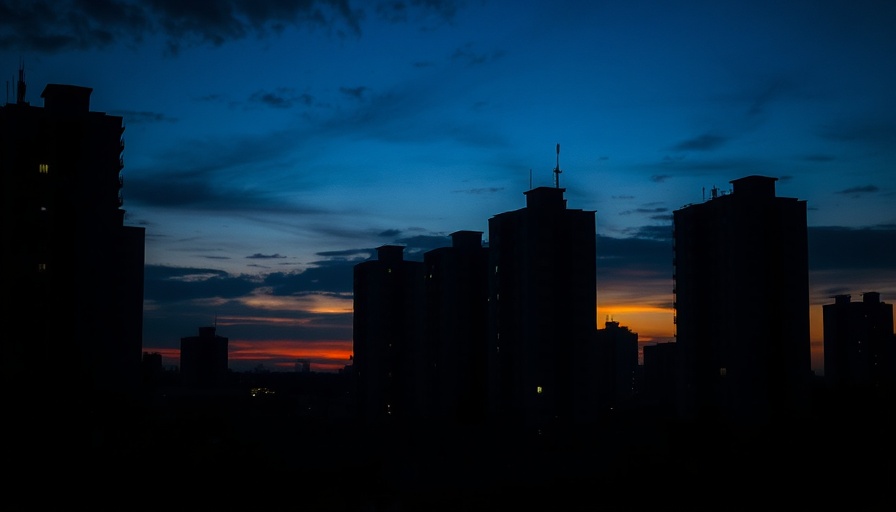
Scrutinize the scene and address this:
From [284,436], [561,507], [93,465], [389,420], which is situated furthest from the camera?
[389,420]

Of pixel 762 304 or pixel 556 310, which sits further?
pixel 556 310

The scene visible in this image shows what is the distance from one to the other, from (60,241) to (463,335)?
239 feet

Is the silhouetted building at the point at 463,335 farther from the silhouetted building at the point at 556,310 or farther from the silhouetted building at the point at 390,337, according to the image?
the silhouetted building at the point at 556,310

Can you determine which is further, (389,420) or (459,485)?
(389,420)

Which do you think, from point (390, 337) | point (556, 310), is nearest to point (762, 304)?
point (556, 310)

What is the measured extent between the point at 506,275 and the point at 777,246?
33485 millimetres

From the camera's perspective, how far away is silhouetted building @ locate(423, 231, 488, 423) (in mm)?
139500

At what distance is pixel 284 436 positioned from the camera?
4321 inches

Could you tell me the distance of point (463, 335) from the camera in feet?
460

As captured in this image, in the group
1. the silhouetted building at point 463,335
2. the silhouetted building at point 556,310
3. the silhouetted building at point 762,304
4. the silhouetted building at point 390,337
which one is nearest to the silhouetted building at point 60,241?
the silhouetted building at point 556,310

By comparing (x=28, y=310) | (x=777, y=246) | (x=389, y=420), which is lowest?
(x=389, y=420)

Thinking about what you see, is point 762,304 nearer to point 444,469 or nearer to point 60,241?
point 444,469

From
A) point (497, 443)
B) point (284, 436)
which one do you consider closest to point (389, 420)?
point (284, 436)

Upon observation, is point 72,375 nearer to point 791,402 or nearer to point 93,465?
point 93,465
